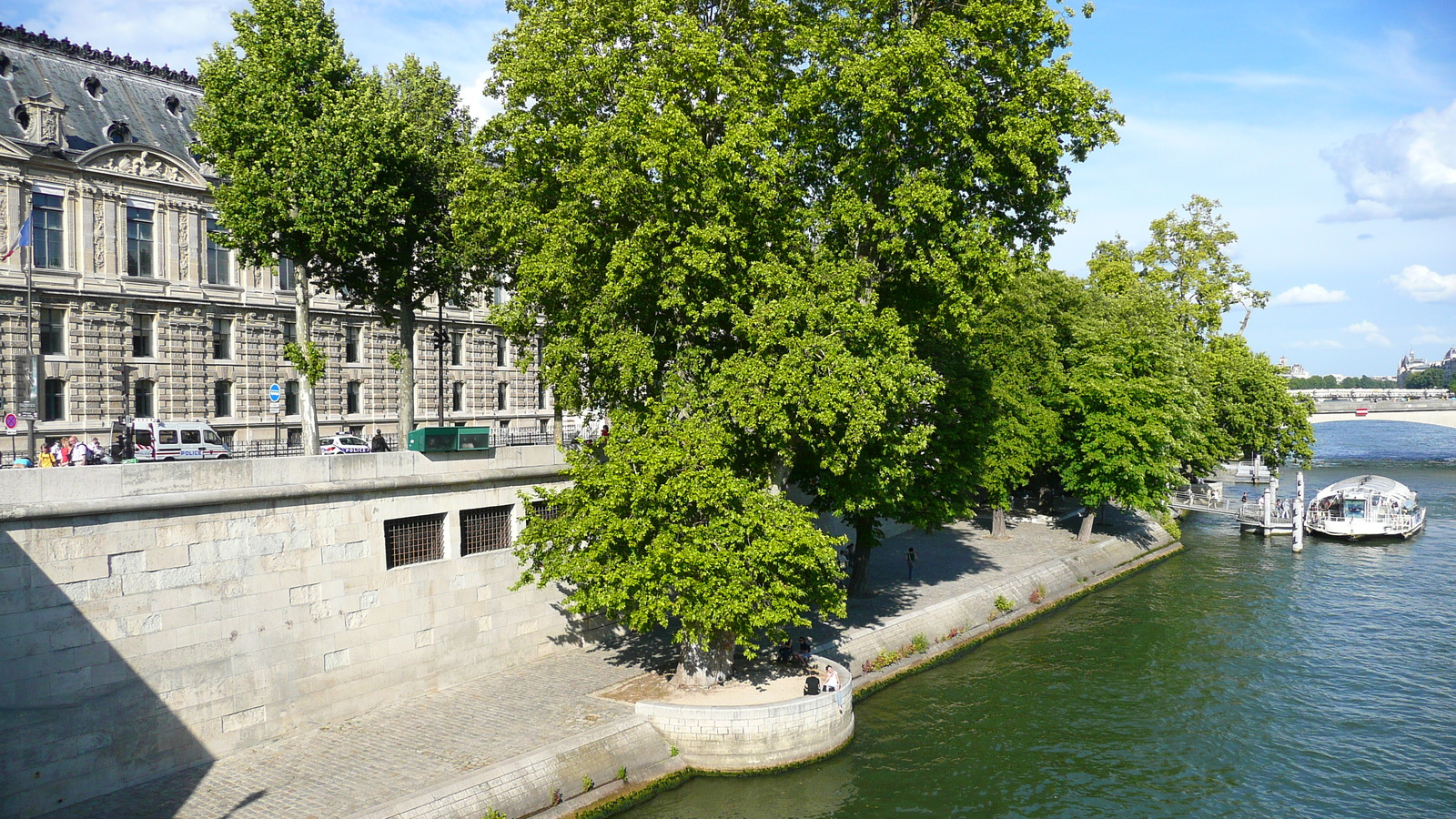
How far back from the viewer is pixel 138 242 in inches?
1922

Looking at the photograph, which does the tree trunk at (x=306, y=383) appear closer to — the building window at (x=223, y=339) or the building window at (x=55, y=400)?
the building window at (x=55, y=400)

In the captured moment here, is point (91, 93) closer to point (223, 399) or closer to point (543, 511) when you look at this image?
point (223, 399)

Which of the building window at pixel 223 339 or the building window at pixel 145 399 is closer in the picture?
the building window at pixel 145 399

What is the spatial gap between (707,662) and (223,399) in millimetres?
37977

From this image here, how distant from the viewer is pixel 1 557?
18.5 m

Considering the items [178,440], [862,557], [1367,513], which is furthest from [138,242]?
[1367,513]

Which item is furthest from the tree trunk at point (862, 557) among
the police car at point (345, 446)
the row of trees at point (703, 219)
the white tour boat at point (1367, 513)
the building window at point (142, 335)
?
the white tour boat at point (1367, 513)

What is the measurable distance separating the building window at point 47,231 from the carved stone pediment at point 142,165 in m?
2.35

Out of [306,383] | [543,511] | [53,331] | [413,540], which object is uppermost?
[53,331]

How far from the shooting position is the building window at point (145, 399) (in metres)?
49.2

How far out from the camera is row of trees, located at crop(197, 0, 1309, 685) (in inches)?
979

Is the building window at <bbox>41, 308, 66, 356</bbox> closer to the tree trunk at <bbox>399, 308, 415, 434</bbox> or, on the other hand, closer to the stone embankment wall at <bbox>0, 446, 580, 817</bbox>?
the tree trunk at <bbox>399, 308, 415, 434</bbox>

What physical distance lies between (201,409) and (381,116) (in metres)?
30.2

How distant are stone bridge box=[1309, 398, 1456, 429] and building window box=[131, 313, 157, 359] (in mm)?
101171
